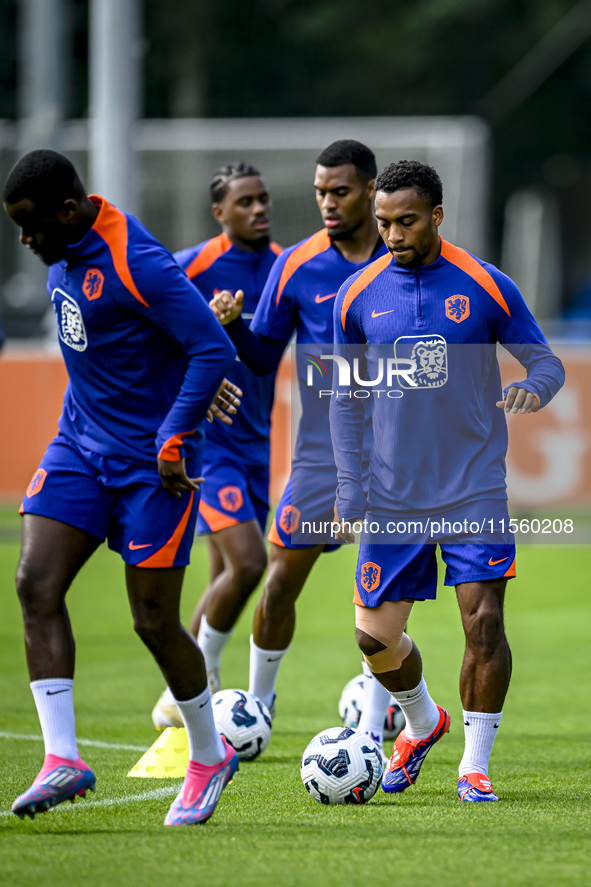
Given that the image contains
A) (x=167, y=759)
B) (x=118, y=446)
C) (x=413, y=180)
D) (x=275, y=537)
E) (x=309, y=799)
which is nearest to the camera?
(x=118, y=446)

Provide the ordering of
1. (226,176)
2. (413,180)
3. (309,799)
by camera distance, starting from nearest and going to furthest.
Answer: (413,180), (309,799), (226,176)

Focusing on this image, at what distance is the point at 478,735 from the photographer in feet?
15.3

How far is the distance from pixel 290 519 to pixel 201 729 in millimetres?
1533

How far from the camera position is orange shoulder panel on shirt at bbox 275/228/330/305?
579 centimetres

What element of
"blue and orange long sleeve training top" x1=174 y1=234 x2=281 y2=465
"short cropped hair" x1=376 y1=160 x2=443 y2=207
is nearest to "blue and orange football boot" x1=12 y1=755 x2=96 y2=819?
"short cropped hair" x1=376 y1=160 x2=443 y2=207

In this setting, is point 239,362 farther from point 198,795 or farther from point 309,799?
point 198,795

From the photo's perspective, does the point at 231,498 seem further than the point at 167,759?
Yes

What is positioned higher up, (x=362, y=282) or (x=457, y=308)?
(x=362, y=282)

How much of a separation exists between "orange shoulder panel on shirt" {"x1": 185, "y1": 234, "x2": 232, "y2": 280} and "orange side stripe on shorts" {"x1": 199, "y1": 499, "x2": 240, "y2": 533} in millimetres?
1192

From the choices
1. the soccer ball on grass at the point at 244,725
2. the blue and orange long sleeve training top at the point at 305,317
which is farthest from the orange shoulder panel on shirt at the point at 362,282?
the soccer ball on grass at the point at 244,725

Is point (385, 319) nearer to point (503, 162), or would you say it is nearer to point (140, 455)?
point (140, 455)

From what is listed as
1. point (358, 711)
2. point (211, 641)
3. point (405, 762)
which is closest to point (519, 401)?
point (405, 762)

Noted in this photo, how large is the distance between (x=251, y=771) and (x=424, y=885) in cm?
199

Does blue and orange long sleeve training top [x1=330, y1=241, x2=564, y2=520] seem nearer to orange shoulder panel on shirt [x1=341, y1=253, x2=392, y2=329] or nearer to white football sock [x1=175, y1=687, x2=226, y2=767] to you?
orange shoulder panel on shirt [x1=341, y1=253, x2=392, y2=329]
